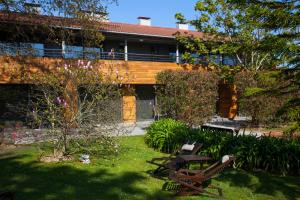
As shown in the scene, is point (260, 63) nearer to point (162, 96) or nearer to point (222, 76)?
point (222, 76)

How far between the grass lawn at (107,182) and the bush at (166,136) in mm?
1735

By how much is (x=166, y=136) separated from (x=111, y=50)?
16.0 feet

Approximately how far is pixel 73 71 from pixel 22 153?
3.39 metres

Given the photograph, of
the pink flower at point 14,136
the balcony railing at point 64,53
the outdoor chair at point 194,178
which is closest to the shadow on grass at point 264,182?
the outdoor chair at point 194,178

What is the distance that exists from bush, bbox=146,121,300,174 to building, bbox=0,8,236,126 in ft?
22.3

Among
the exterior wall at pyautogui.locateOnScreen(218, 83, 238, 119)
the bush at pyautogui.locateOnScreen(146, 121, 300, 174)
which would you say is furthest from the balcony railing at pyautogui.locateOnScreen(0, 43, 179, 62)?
the bush at pyautogui.locateOnScreen(146, 121, 300, 174)

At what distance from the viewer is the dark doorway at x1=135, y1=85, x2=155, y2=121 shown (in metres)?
28.2

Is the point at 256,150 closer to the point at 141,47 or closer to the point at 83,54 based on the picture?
the point at 83,54

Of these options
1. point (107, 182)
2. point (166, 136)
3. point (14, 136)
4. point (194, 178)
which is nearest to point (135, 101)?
point (14, 136)

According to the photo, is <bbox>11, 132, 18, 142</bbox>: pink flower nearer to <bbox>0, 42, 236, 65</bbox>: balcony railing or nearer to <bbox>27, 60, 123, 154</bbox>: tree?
<bbox>27, 60, 123, 154</bbox>: tree

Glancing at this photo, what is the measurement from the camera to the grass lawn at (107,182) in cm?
806

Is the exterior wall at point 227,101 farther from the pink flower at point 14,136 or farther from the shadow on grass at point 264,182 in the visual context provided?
the shadow on grass at point 264,182

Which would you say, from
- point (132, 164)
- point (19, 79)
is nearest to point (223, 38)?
point (19, 79)

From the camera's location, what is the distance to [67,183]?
8.95m
